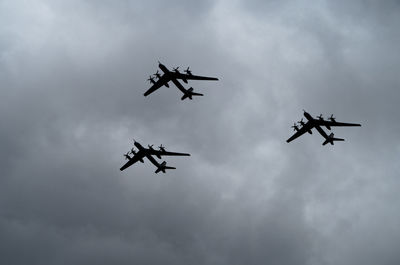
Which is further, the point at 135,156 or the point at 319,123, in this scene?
the point at 135,156

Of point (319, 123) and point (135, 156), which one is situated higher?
point (319, 123)

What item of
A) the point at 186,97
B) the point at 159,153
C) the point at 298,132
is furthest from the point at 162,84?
the point at 298,132

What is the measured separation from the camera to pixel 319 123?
95000 millimetres

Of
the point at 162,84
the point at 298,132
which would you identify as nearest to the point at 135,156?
the point at 162,84

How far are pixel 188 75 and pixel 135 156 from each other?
2550cm

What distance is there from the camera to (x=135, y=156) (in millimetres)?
102750

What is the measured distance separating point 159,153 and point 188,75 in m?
20.7

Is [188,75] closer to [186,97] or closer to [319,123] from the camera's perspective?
[186,97]

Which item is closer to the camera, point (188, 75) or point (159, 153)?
point (188, 75)

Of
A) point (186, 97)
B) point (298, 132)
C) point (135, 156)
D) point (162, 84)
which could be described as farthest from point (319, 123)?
point (135, 156)

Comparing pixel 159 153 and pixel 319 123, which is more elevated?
pixel 319 123

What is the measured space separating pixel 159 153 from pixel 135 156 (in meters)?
7.18

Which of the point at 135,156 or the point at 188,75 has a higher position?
the point at 188,75

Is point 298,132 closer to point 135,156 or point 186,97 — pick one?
point 186,97
